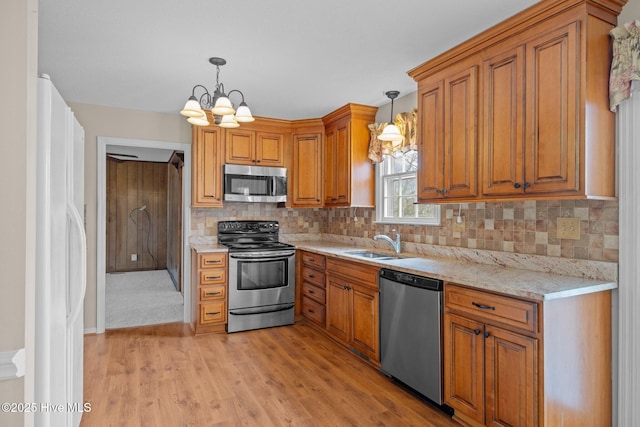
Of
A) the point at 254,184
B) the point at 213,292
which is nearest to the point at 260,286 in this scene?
the point at 213,292

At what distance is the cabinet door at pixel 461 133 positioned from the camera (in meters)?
2.46

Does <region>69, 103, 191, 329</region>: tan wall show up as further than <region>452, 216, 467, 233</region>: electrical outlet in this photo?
Yes

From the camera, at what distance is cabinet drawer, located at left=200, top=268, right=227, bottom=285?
3.87 m

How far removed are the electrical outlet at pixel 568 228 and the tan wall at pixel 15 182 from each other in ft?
8.50

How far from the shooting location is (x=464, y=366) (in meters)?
2.18

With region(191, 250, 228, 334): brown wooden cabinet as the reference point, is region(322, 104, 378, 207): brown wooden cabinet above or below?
above

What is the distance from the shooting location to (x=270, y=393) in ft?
8.57

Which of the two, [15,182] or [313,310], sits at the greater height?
[15,182]

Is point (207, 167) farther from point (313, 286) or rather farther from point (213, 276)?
point (313, 286)

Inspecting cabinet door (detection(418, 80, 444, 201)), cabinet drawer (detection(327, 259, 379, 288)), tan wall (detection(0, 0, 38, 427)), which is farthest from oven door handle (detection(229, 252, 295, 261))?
tan wall (detection(0, 0, 38, 427))

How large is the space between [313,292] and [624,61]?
3.13m

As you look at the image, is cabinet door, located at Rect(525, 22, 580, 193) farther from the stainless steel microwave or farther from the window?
the stainless steel microwave

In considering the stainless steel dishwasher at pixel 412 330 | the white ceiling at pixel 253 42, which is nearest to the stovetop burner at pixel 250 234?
the white ceiling at pixel 253 42

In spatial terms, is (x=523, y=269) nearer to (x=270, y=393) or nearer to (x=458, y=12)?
(x=458, y=12)
